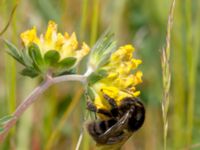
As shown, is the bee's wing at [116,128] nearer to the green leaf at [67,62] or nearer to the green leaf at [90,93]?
the green leaf at [90,93]

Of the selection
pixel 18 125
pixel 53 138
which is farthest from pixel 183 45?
pixel 53 138

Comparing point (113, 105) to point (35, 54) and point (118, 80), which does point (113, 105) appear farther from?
point (35, 54)

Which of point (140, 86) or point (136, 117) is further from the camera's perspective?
point (140, 86)

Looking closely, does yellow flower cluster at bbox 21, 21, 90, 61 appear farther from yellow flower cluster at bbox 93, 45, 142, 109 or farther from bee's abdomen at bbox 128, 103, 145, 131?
bee's abdomen at bbox 128, 103, 145, 131

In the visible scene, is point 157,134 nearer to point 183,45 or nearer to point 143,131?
point 143,131

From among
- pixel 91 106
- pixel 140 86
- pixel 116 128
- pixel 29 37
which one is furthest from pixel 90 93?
pixel 140 86

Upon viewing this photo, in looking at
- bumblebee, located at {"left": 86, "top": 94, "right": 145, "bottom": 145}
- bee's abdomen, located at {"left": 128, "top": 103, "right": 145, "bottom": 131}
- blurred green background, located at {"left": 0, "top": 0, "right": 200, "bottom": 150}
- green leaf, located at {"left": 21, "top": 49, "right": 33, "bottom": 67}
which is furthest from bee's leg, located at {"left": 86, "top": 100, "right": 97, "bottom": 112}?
blurred green background, located at {"left": 0, "top": 0, "right": 200, "bottom": 150}

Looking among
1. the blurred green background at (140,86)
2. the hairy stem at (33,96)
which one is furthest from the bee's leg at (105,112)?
the blurred green background at (140,86)
